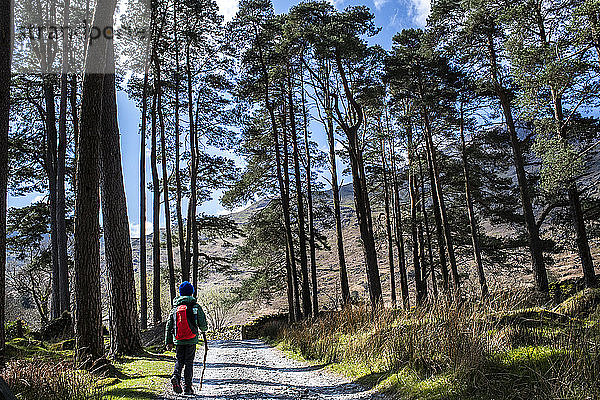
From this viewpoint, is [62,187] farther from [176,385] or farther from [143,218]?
[176,385]

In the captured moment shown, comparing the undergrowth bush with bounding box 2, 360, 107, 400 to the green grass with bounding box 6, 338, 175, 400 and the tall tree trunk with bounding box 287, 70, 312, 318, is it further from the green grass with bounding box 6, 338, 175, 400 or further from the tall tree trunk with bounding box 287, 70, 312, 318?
the tall tree trunk with bounding box 287, 70, 312, 318

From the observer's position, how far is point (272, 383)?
24.9ft

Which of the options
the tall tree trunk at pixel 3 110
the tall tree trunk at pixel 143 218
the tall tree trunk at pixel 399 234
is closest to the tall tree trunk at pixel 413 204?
the tall tree trunk at pixel 399 234

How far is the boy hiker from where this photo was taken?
6193mm

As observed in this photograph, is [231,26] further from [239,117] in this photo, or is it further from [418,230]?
[418,230]

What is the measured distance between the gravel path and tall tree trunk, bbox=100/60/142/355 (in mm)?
1870

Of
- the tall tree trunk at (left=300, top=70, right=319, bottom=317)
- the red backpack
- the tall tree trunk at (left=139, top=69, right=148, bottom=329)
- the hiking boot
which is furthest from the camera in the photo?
the tall tree trunk at (left=300, top=70, right=319, bottom=317)

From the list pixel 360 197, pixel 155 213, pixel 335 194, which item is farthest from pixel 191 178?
pixel 360 197

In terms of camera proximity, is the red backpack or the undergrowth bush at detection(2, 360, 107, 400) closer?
the undergrowth bush at detection(2, 360, 107, 400)

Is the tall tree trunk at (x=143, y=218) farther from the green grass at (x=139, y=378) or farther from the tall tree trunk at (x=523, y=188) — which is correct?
the tall tree trunk at (x=523, y=188)

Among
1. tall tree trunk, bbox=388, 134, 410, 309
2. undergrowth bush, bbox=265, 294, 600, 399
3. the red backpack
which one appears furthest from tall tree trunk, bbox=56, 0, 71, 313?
tall tree trunk, bbox=388, 134, 410, 309

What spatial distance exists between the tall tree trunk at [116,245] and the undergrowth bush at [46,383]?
444 centimetres

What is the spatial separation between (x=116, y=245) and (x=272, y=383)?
490 centimetres

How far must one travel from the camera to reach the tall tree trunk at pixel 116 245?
9602mm
